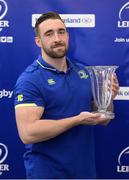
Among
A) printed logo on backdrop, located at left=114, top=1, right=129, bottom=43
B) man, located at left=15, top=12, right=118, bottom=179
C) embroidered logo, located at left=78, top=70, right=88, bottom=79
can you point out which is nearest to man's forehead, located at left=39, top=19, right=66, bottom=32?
man, located at left=15, top=12, right=118, bottom=179

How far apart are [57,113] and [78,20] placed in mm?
700

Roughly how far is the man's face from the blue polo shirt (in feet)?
0.23

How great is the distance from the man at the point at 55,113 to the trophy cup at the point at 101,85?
1.4 inches

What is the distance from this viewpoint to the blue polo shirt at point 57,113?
5.48ft

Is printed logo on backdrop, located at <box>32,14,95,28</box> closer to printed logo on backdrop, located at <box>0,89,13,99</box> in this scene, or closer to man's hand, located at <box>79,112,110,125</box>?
printed logo on backdrop, located at <box>0,89,13,99</box>

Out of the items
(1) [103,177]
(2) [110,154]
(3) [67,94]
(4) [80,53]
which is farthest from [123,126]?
(3) [67,94]

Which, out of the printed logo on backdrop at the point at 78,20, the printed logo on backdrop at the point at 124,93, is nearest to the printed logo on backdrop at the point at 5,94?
the printed logo on backdrop at the point at 78,20

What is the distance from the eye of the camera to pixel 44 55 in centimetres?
177

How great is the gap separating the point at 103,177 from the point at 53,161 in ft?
2.17

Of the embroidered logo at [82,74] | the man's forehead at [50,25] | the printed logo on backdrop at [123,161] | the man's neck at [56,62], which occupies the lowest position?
the printed logo on backdrop at [123,161]

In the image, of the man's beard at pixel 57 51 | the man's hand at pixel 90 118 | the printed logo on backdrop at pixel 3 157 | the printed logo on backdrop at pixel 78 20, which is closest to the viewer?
the man's hand at pixel 90 118

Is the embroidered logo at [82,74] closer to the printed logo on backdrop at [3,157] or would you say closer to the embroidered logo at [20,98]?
the embroidered logo at [20,98]

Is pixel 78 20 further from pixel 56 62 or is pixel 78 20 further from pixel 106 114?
pixel 106 114

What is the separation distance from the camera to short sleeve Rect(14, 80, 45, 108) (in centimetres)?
165
